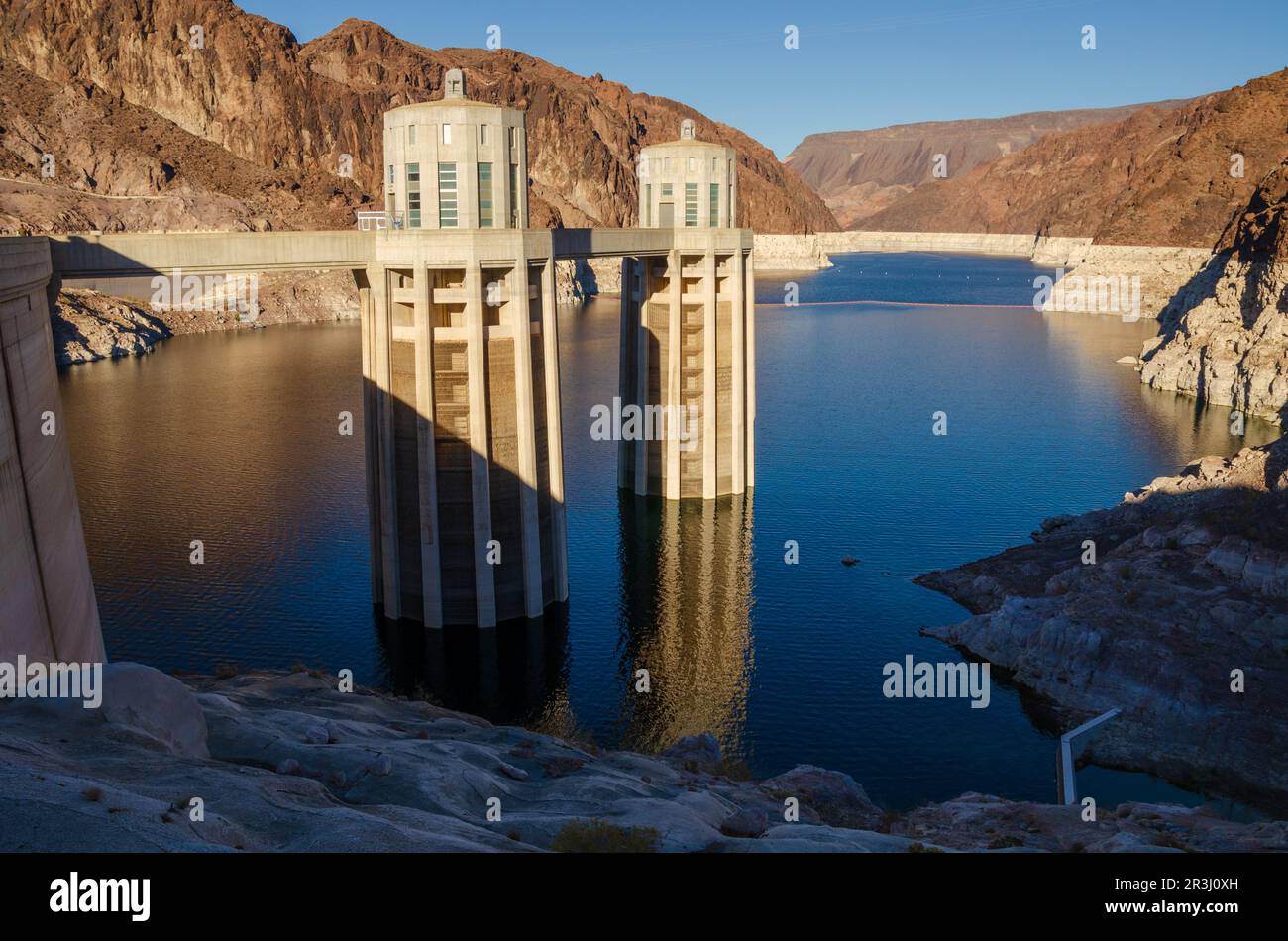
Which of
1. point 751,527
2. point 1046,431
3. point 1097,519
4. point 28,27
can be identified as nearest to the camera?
point 1097,519

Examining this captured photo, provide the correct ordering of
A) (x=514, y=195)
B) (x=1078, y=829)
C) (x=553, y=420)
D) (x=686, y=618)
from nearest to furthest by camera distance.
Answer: (x=1078, y=829) < (x=514, y=195) < (x=553, y=420) < (x=686, y=618)

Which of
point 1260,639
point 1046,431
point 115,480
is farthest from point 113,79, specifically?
point 1260,639

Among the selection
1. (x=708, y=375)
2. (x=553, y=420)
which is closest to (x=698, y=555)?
(x=708, y=375)

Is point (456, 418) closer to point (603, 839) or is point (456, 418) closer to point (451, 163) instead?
point (451, 163)

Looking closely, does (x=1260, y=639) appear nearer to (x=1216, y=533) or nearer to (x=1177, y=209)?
(x=1216, y=533)

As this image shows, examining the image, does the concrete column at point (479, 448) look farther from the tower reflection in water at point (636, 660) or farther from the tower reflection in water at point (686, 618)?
the tower reflection in water at point (686, 618)

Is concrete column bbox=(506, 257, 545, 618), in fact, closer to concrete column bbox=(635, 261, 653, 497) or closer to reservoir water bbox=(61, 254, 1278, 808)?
reservoir water bbox=(61, 254, 1278, 808)

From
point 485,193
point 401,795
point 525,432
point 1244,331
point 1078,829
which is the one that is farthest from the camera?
point 1244,331
